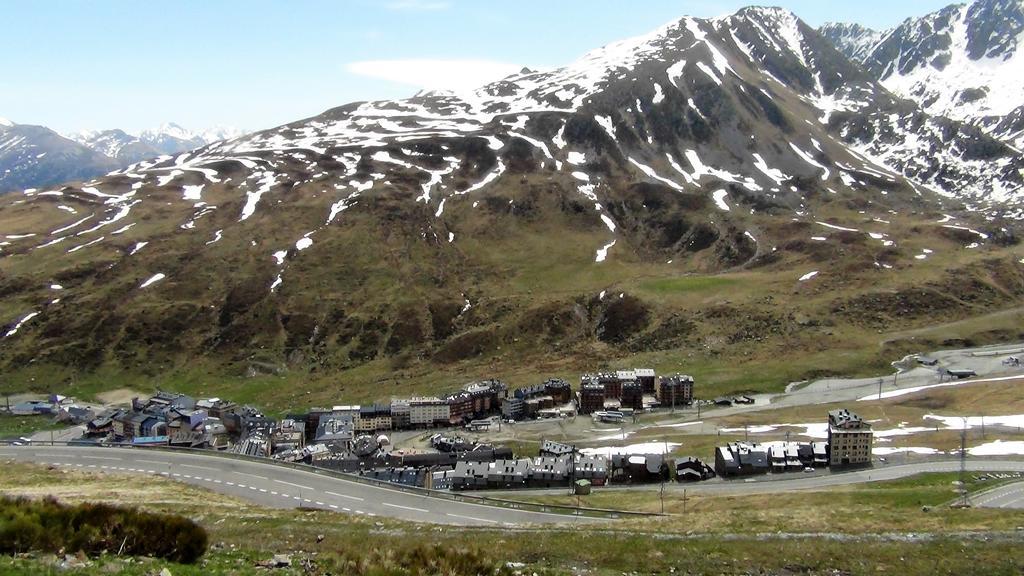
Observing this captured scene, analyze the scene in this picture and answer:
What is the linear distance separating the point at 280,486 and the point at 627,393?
64.1 metres

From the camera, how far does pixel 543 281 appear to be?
17312 cm


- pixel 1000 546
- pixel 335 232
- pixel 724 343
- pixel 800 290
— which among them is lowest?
pixel 1000 546

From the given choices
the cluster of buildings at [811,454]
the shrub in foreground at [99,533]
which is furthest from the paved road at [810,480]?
the shrub in foreground at [99,533]

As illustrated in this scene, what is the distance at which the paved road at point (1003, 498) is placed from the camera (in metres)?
54.5

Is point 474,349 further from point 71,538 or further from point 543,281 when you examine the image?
point 71,538

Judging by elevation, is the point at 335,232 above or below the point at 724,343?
above

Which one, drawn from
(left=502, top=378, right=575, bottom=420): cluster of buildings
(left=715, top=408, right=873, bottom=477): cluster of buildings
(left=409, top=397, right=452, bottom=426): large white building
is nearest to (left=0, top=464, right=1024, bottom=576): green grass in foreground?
(left=715, top=408, right=873, bottom=477): cluster of buildings

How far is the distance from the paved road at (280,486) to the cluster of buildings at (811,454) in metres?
27.5

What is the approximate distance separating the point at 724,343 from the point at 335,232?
332ft

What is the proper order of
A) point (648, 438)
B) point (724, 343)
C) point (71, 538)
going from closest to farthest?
point (71, 538), point (648, 438), point (724, 343)

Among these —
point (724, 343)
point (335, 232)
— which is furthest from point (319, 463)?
point (335, 232)

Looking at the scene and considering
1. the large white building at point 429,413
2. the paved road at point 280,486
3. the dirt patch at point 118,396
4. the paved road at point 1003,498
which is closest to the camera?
the paved road at point 1003,498

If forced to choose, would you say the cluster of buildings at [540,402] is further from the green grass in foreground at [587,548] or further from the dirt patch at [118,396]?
the dirt patch at [118,396]

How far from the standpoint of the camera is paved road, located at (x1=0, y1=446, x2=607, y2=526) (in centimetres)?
5606
